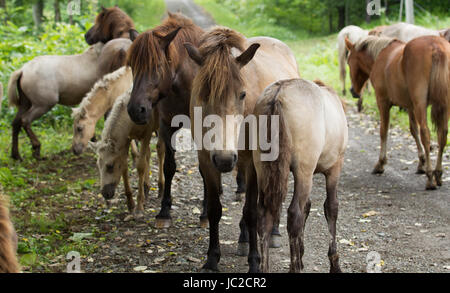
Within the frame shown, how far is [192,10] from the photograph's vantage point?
30.9 meters

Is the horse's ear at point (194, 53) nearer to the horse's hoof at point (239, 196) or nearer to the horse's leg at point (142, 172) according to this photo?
the horse's leg at point (142, 172)

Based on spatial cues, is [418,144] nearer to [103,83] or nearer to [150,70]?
[150,70]

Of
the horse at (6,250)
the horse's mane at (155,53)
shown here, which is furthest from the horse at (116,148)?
the horse at (6,250)

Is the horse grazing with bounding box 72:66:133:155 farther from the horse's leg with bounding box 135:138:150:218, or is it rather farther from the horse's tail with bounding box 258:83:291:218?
the horse's tail with bounding box 258:83:291:218

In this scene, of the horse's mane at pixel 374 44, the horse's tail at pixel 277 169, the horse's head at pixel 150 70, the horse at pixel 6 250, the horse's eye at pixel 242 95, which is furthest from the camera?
the horse's mane at pixel 374 44

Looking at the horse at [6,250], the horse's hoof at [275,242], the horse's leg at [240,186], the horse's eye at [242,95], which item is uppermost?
the horse's eye at [242,95]

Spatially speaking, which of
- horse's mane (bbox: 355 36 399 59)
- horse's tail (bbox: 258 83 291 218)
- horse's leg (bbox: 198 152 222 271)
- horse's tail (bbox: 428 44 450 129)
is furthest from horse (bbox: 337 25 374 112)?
horse's tail (bbox: 258 83 291 218)

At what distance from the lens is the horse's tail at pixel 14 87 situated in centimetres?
938

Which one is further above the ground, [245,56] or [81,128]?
[245,56]

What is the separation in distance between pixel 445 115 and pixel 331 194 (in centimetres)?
358

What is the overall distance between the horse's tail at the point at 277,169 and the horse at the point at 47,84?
19.2 ft

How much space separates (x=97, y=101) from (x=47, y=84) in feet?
7.20

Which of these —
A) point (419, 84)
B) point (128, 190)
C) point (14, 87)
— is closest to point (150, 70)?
point (128, 190)

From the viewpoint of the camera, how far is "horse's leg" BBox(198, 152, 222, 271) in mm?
4602
